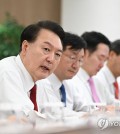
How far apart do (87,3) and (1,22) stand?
145cm

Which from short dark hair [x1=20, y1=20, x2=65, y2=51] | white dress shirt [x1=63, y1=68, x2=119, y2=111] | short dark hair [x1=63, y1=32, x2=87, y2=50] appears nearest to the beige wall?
white dress shirt [x1=63, y1=68, x2=119, y2=111]

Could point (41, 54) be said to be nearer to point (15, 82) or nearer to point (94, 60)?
point (15, 82)

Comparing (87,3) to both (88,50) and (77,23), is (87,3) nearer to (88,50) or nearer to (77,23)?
(77,23)

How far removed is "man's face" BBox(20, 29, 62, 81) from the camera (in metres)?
1.91

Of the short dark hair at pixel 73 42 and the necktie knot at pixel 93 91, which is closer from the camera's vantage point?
the short dark hair at pixel 73 42

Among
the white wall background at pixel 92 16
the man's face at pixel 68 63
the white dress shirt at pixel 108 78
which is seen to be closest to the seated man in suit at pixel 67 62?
the man's face at pixel 68 63

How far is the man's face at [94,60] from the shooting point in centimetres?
304

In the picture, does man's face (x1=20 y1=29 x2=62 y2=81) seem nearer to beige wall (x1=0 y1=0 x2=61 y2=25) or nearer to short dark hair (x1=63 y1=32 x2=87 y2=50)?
short dark hair (x1=63 y1=32 x2=87 y2=50)

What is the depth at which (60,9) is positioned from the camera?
6148mm

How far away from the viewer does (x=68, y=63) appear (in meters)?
2.45

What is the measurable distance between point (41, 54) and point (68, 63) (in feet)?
1.87

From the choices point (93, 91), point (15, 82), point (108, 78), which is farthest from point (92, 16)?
point (15, 82)

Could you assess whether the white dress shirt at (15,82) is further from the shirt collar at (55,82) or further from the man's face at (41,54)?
the shirt collar at (55,82)

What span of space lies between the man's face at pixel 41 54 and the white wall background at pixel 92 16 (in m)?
3.46
